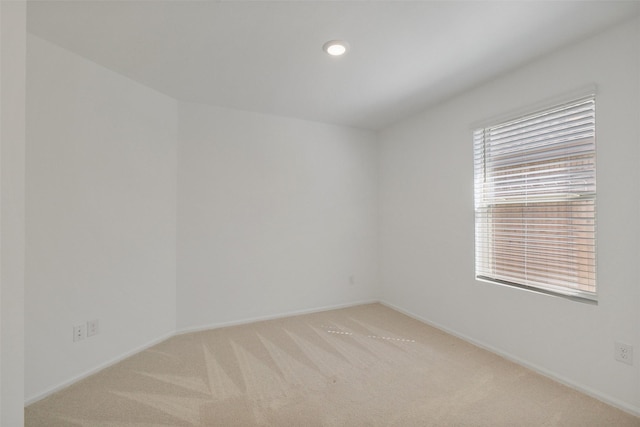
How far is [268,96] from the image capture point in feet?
10.1

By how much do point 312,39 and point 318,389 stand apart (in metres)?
2.48

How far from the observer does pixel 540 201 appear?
2.38 m

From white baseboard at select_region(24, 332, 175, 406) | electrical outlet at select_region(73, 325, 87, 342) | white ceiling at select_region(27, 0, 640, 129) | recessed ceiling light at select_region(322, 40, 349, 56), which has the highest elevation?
white ceiling at select_region(27, 0, 640, 129)

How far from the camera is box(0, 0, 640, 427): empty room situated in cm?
184

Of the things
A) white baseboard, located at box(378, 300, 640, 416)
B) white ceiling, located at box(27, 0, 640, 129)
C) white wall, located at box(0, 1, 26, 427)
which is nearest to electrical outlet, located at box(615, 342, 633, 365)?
white baseboard, located at box(378, 300, 640, 416)

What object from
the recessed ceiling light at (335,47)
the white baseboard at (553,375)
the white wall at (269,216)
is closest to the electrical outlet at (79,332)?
the white wall at (269,216)

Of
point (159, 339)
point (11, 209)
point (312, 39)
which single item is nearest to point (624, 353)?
point (312, 39)

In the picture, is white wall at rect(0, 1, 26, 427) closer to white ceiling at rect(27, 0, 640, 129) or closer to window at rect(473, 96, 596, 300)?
white ceiling at rect(27, 0, 640, 129)

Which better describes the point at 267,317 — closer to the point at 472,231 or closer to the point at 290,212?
the point at 290,212

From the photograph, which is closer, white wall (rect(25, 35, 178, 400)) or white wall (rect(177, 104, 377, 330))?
white wall (rect(25, 35, 178, 400))

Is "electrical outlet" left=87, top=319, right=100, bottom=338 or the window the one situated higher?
the window

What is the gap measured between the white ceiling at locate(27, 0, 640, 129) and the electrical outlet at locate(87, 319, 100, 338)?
2084 mm

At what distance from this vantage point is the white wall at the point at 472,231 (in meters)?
1.89

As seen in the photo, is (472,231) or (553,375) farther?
(472,231)
